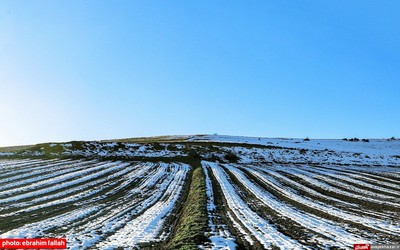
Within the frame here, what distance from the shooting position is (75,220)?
15008 millimetres

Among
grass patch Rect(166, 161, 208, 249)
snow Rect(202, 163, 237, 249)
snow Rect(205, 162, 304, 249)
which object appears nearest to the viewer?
snow Rect(202, 163, 237, 249)

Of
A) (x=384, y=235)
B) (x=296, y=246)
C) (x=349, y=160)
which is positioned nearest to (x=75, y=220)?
(x=296, y=246)

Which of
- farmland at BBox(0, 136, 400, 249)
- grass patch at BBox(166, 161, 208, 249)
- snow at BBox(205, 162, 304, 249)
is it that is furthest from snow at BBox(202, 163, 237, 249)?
snow at BBox(205, 162, 304, 249)

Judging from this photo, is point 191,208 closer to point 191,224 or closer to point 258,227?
point 191,224

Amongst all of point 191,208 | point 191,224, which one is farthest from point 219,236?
point 191,208

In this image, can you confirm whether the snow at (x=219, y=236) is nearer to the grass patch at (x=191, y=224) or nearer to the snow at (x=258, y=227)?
the grass patch at (x=191, y=224)

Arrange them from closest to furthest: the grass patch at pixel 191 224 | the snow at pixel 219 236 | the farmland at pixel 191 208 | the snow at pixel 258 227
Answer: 1. the snow at pixel 219 236
2. the grass patch at pixel 191 224
3. the snow at pixel 258 227
4. the farmland at pixel 191 208

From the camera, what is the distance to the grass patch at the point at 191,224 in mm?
11117

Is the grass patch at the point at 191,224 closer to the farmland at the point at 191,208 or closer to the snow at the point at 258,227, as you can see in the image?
the farmland at the point at 191,208

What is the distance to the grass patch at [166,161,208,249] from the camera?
36.5 ft

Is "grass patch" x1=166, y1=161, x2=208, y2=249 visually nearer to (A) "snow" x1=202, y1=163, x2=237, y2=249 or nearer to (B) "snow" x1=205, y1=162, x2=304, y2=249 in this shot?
(A) "snow" x1=202, y1=163, x2=237, y2=249

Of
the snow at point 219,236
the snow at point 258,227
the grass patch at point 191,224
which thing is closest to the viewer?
the snow at point 219,236

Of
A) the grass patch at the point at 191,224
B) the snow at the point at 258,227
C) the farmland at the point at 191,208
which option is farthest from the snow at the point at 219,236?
the snow at the point at 258,227

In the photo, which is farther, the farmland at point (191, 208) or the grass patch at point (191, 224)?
the farmland at point (191, 208)
